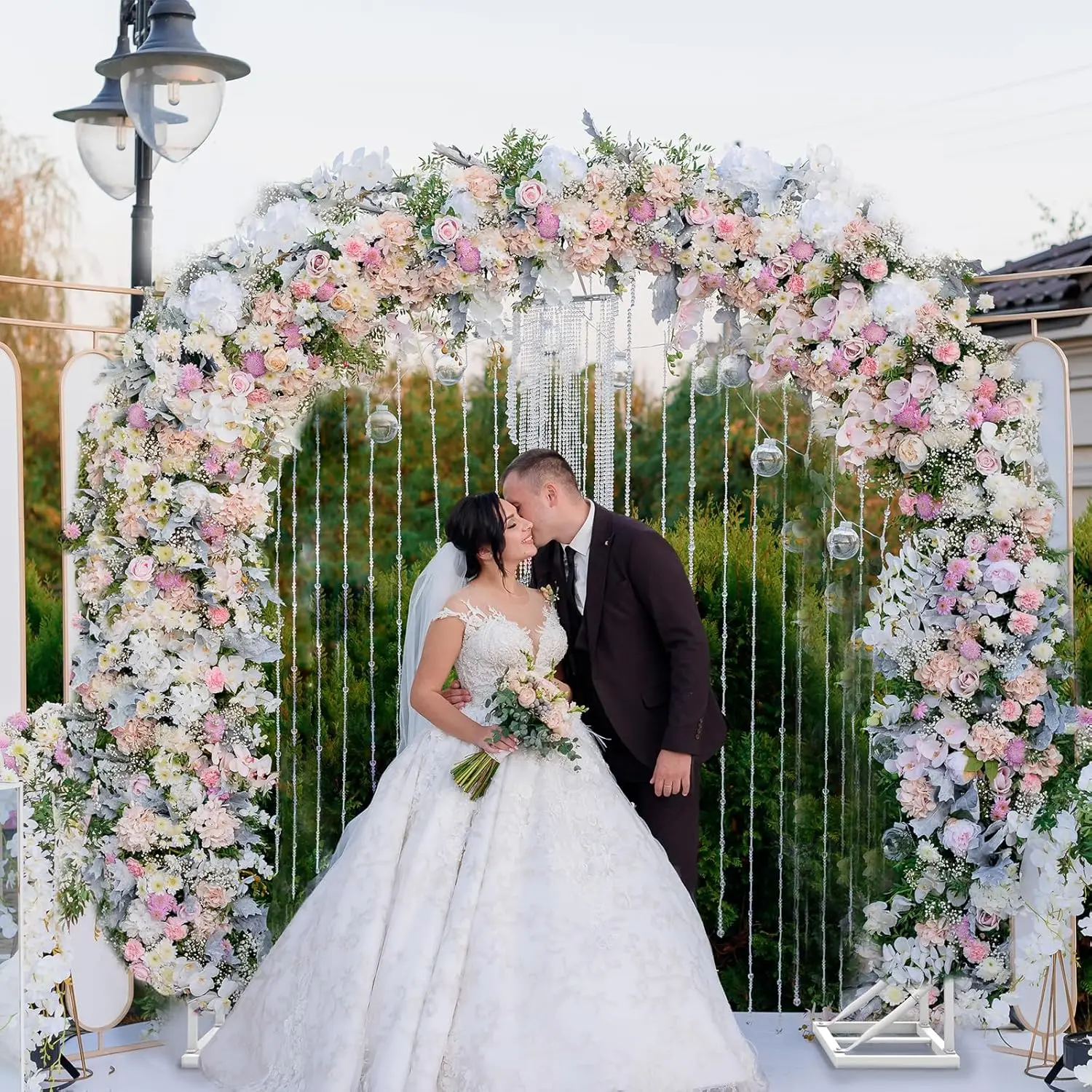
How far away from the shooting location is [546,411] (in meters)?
4.74

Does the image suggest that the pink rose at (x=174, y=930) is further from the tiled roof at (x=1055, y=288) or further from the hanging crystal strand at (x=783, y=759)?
the tiled roof at (x=1055, y=288)

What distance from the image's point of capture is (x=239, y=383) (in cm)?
429

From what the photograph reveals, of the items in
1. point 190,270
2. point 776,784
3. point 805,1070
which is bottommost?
point 805,1070

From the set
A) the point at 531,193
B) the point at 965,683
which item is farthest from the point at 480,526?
the point at 965,683

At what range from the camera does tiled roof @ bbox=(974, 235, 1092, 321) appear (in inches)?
275

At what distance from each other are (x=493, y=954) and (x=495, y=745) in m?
0.57

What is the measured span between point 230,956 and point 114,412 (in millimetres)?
1796

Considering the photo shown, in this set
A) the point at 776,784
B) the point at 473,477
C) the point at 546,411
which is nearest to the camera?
the point at 546,411

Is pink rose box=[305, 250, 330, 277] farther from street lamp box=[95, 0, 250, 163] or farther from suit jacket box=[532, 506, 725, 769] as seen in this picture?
suit jacket box=[532, 506, 725, 769]

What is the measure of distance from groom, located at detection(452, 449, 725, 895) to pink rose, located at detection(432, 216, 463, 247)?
0.72m

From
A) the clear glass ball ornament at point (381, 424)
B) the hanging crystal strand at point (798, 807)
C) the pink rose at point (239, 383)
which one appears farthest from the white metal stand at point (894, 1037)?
the pink rose at point (239, 383)

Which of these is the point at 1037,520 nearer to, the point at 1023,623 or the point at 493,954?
the point at 1023,623

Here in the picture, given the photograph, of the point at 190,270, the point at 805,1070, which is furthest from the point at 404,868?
the point at 190,270

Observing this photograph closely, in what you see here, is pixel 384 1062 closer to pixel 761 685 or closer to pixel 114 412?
pixel 114 412
